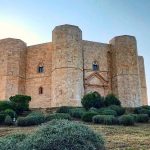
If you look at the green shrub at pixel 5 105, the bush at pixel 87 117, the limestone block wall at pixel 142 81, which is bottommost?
the bush at pixel 87 117

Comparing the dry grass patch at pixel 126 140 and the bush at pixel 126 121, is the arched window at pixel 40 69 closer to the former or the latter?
the bush at pixel 126 121

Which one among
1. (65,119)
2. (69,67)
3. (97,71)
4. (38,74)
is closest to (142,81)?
(97,71)

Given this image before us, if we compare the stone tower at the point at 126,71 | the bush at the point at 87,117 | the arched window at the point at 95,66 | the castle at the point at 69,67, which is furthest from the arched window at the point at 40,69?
the bush at the point at 87,117

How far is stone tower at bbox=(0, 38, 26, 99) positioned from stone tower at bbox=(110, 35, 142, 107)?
31.4 feet

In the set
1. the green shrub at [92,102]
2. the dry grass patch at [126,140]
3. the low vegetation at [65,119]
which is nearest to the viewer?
the low vegetation at [65,119]

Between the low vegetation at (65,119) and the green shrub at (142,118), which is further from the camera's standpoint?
the green shrub at (142,118)

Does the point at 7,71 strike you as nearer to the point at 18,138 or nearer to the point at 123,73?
the point at 123,73

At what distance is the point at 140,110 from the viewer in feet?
87.0

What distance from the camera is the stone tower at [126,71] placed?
1419 inches

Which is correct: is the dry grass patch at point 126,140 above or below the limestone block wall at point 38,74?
below

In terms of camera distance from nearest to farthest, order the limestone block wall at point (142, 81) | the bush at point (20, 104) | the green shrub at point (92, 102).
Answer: the bush at point (20, 104), the green shrub at point (92, 102), the limestone block wall at point (142, 81)

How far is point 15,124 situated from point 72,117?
410 cm

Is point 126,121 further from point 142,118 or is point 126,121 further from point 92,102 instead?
point 92,102

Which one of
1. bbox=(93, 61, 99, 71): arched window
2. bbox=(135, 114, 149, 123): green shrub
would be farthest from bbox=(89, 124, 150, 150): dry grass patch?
bbox=(93, 61, 99, 71): arched window
